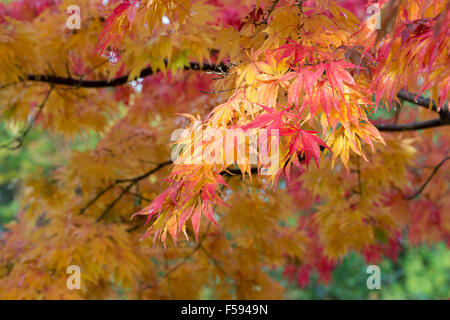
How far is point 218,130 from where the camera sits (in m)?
1.25

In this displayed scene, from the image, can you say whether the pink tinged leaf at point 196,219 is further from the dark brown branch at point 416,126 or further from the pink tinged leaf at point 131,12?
the dark brown branch at point 416,126

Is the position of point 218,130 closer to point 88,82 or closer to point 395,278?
point 88,82

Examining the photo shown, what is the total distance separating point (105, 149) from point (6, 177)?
857cm

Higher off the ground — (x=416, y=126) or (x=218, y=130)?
(x=416, y=126)

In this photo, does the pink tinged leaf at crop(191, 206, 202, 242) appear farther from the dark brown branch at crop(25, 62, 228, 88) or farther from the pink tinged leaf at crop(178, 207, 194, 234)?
the dark brown branch at crop(25, 62, 228, 88)

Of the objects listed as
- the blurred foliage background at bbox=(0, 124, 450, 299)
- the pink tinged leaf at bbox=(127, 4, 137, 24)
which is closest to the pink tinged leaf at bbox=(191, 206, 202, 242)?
the pink tinged leaf at bbox=(127, 4, 137, 24)

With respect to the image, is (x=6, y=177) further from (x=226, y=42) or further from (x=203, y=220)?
(x=226, y=42)

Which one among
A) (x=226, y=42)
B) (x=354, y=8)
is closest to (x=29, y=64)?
(x=226, y=42)

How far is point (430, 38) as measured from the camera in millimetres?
1160

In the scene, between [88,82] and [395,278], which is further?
[395,278]

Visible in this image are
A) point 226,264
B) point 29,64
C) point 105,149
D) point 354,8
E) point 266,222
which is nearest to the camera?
point 29,64

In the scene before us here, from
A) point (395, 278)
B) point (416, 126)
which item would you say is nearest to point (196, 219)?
point (416, 126)

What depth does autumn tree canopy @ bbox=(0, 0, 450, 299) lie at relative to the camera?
1238 millimetres

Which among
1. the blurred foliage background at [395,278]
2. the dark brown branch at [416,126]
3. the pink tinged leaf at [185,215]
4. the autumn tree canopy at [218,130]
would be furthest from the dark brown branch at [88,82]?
the blurred foliage background at [395,278]
